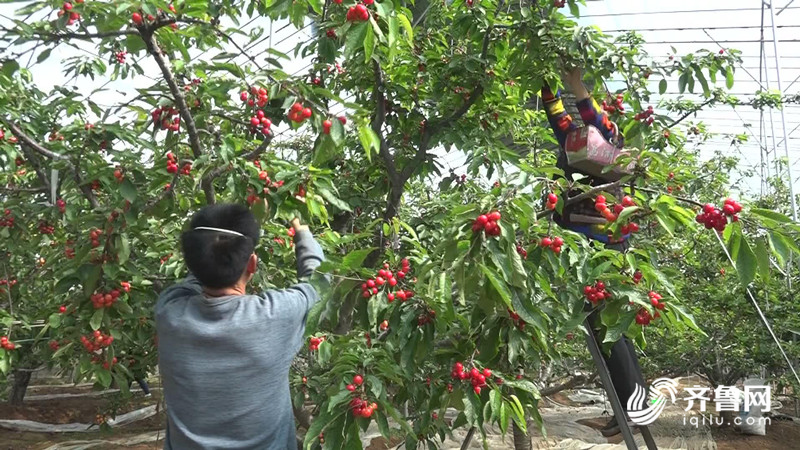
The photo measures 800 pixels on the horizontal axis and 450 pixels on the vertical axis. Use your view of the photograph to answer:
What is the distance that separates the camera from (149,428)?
19.7 ft

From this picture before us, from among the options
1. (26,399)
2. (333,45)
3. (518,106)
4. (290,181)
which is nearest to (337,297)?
(290,181)

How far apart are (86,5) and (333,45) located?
97 cm

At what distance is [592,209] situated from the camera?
2.09 metres

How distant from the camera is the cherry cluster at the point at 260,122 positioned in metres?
1.69

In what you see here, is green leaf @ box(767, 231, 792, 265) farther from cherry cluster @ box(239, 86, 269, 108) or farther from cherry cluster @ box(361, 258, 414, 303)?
cherry cluster @ box(239, 86, 269, 108)

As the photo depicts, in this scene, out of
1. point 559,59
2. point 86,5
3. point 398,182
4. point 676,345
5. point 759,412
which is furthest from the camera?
point 759,412

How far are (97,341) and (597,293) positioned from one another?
154cm

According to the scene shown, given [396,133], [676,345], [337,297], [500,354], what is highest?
[396,133]

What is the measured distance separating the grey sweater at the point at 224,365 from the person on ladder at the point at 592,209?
3.95 ft

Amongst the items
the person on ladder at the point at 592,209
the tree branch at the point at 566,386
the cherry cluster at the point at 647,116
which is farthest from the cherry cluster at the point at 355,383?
the tree branch at the point at 566,386

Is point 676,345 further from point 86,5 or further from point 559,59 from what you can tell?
point 86,5

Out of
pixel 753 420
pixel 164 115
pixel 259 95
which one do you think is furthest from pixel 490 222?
pixel 753 420

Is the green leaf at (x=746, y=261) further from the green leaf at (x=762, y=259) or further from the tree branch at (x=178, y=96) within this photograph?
the tree branch at (x=178, y=96)

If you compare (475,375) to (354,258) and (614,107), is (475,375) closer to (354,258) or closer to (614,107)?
(354,258)
